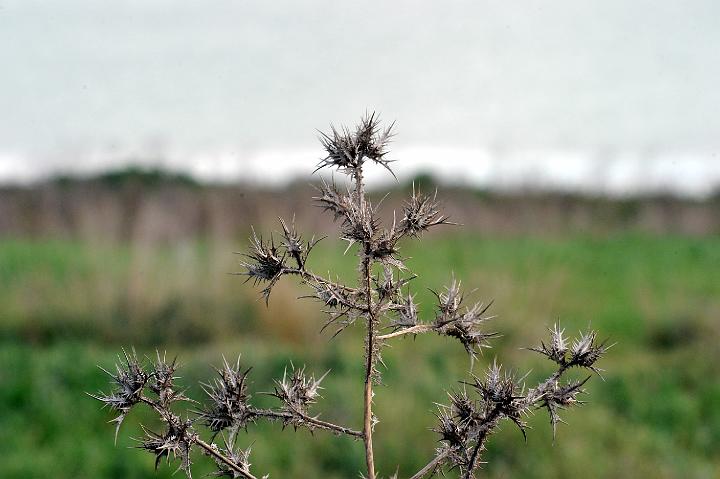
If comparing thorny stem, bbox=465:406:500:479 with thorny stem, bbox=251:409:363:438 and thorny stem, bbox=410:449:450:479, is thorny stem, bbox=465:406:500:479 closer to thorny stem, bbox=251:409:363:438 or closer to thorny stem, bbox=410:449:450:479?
thorny stem, bbox=410:449:450:479

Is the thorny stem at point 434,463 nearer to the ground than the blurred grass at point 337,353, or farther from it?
farther from it

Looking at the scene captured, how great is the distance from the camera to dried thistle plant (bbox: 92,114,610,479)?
1060 mm

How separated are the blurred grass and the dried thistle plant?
623 centimetres

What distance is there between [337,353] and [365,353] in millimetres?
10032

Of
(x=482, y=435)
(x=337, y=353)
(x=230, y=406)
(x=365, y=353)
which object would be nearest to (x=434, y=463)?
(x=482, y=435)

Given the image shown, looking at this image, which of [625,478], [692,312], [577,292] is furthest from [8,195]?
[625,478]

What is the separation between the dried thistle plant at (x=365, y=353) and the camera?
1.06 metres

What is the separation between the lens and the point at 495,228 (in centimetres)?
2559

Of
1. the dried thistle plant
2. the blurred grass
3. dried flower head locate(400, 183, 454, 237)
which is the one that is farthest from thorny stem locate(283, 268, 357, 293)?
the blurred grass

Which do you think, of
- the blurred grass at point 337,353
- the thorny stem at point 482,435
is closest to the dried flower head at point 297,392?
the thorny stem at point 482,435

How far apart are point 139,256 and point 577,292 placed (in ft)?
26.6

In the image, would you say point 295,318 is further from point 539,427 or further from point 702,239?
point 702,239

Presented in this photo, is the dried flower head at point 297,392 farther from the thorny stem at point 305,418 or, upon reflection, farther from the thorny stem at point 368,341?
the thorny stem at point 368,341

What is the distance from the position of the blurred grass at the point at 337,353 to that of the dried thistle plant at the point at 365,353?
6234mm
